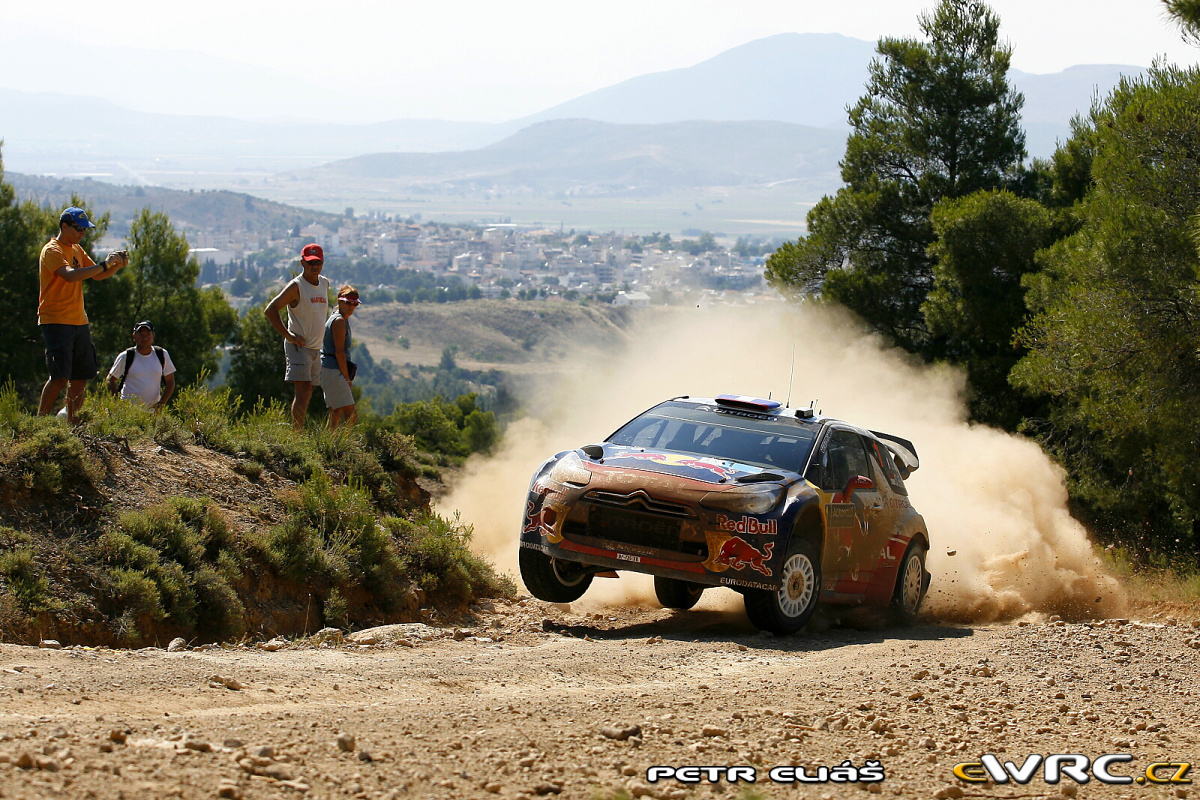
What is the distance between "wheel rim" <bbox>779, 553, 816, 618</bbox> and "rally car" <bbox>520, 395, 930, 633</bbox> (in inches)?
0.5

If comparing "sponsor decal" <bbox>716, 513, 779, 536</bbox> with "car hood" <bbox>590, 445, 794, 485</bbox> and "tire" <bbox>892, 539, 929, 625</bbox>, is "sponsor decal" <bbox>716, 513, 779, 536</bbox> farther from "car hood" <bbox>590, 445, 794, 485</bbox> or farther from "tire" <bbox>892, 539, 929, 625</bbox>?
"tire" <bbox>892, 539, 929, 625</bbox>

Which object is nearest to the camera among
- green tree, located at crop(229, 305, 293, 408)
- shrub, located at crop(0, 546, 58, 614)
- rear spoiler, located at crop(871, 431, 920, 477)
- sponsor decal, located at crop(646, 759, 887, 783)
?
sponsor decal, located at crop(646, 759, 887, 783)

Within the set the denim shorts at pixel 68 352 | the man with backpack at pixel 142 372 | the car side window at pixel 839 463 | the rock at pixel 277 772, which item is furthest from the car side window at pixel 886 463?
the rock at pixel 277 772

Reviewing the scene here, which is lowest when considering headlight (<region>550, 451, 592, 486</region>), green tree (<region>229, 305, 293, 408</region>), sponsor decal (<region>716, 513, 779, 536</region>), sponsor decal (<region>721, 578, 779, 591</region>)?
green tree (<region>229, 305, 293, 408</region>)

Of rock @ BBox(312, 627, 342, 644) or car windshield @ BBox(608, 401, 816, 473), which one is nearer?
rock @ BBox(312, 627, 342, 644)

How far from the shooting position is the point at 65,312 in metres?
9.49

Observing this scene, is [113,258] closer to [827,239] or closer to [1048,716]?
[1048,716]

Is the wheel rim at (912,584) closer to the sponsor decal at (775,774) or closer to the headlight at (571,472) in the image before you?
the headlight at (571,472)

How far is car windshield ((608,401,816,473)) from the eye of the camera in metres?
8.86

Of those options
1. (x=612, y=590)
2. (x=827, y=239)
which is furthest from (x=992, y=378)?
(x=612, y=590)

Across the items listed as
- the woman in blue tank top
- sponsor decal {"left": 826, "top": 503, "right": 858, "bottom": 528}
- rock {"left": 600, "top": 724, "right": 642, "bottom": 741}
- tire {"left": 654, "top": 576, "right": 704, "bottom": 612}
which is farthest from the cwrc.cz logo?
the woman in blue tank top

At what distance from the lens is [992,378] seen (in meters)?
22.0

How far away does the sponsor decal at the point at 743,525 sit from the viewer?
780 cm

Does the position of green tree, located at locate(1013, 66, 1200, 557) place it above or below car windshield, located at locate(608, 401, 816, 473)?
above
